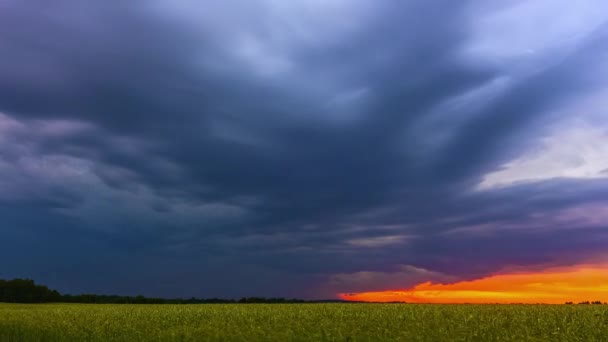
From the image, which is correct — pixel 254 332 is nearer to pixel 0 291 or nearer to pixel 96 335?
pixel 96 335

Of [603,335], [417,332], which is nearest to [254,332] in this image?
[417,332]

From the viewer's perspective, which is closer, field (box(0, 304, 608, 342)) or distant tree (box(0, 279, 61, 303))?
field (box(0, 304, 608, 342))

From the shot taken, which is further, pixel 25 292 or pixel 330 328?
pixel 25 292

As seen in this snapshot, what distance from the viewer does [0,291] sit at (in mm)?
70188

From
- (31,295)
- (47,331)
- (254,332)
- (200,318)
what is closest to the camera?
(254,332)

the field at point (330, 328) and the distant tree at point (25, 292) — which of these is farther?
the distant tree at point (25, 292)

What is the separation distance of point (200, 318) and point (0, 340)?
26.3ft

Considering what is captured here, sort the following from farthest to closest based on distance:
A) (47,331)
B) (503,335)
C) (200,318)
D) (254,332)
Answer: (200,318) → (47,331) → (254,332) → (503,335)

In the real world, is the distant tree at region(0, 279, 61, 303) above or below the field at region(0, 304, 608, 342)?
above

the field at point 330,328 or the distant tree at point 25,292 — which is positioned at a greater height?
the distant tree at point 25,292

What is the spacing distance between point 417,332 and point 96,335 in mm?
12137

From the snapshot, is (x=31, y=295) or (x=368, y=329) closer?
(x=368, y=329)

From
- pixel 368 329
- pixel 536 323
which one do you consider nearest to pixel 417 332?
pixel 368 329

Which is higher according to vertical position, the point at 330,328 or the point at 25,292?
the point at 25,292
